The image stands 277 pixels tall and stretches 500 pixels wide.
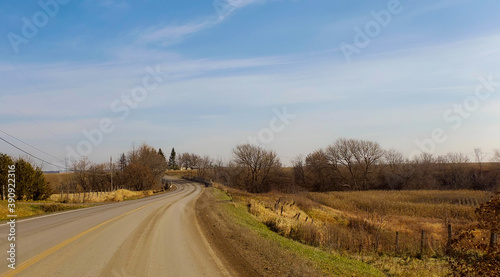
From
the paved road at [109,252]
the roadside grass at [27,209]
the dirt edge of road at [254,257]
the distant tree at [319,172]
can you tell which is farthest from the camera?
the distant tree at [319,172]

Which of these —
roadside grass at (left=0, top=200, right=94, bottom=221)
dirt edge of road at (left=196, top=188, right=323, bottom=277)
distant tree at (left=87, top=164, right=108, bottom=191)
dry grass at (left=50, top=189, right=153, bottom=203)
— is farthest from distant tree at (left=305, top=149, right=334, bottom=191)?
dirt edge of road at (left=196, top=188, right=323, bottom=277)

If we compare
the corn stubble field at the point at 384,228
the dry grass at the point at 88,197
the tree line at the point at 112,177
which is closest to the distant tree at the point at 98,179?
the tree line at the point at 112,177

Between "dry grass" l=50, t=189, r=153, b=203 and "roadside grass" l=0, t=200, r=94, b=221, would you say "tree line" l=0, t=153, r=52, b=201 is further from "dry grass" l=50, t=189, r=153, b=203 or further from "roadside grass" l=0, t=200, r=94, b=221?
"roadside grass" l=0, t=200, r=94, b=221

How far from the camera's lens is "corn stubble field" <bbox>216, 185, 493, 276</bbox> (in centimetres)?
1362

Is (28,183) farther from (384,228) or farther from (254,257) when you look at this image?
(254,257)

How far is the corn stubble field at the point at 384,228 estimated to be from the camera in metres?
13.6

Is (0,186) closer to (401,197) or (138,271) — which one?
(138,271)

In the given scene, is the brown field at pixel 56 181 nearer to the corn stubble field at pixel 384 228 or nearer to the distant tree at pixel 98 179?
the distant tree at pixel 98 179

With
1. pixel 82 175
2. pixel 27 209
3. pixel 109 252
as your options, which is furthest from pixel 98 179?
pixel 109 252

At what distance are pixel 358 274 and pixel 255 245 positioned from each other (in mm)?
3435

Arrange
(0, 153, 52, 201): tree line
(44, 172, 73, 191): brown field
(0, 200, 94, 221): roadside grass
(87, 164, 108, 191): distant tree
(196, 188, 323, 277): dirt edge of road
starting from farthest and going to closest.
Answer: (87, 164, 108, 191): distant tree → (44, 172, 73, 191): brown field → (0, 153, 52, 201): tree line → (0, 200, 94, 221): roadside grass → (196, 188, 323, 277): dirt edge of road

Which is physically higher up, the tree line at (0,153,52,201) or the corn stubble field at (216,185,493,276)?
the tree line at (0,153,52,201)

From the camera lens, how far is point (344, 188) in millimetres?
86188

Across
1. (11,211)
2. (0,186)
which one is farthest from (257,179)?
(11,211)
